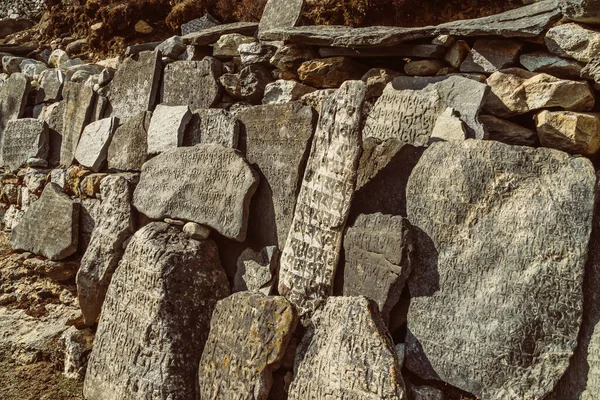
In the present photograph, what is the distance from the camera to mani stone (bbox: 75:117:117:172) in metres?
4.73

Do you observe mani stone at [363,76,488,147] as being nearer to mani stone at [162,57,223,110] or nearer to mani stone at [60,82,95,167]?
mani stone at [162,57,223,110]

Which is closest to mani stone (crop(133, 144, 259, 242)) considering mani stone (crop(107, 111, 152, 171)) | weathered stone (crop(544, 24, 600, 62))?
mani stone (crop(107, 111, 152, 171))

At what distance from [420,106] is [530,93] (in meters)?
0.58

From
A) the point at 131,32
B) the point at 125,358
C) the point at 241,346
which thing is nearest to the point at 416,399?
the point at 241,346

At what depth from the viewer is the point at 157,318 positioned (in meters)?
3.35

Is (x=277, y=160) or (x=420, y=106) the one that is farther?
(x=277, y=160)

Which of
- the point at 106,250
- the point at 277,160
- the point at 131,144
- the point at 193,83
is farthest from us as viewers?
the point at 131,144

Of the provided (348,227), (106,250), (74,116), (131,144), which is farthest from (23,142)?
(348,227)

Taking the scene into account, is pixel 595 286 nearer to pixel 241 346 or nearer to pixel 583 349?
pixel 583 349

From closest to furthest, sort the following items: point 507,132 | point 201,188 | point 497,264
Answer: point 497,264 → point 507,132 → point 201,188

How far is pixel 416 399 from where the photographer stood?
272 cm

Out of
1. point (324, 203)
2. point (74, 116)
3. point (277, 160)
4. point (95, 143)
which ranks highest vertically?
point (74, 116)

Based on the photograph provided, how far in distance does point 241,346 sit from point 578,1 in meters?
2.46

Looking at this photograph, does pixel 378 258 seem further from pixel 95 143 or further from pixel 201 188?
pixel 95 143
